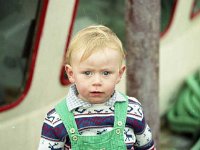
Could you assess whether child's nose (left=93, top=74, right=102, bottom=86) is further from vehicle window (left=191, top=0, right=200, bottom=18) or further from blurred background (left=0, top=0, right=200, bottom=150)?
vehicle window (left=191, top=0, right=200, bottom=18)

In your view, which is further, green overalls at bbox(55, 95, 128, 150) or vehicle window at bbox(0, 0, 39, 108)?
vehicle window at bbox(0, 0, 39, 108)

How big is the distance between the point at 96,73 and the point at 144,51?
1.53m

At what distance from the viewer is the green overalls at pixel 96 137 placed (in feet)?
8.22

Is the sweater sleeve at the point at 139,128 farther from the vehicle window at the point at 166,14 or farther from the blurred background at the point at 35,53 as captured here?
the vehicle window at the point at 166,14

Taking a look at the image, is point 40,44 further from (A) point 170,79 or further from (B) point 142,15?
(A) point 170,79

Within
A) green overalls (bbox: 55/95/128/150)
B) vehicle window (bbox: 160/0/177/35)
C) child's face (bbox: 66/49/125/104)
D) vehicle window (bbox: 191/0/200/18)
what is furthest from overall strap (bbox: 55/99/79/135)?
vehicle window (bbox: 191/0/200/18)

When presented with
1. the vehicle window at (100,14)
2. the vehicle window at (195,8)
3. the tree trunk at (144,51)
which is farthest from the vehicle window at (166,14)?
the tree trunk at (144,51)

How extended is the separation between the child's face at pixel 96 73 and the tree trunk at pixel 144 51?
1.40 metres

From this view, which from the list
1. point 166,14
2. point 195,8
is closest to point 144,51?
point 166,14

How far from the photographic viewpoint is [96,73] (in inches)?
96.7

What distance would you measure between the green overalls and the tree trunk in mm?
1430

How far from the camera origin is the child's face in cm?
243

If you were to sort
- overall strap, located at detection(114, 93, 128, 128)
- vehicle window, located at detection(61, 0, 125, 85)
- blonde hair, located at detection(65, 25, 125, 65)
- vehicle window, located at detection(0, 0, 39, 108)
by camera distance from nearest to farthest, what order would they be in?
blonde hair, located at detection(65, 25, 125, 65), overall strap, located at detection(114, 93, 128, 128), vehicle window, located at detection(0, 0, 39, 108), vehicle window, located at detection(61, 0, 125, 85)

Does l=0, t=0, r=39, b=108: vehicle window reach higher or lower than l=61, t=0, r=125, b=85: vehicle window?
lower
